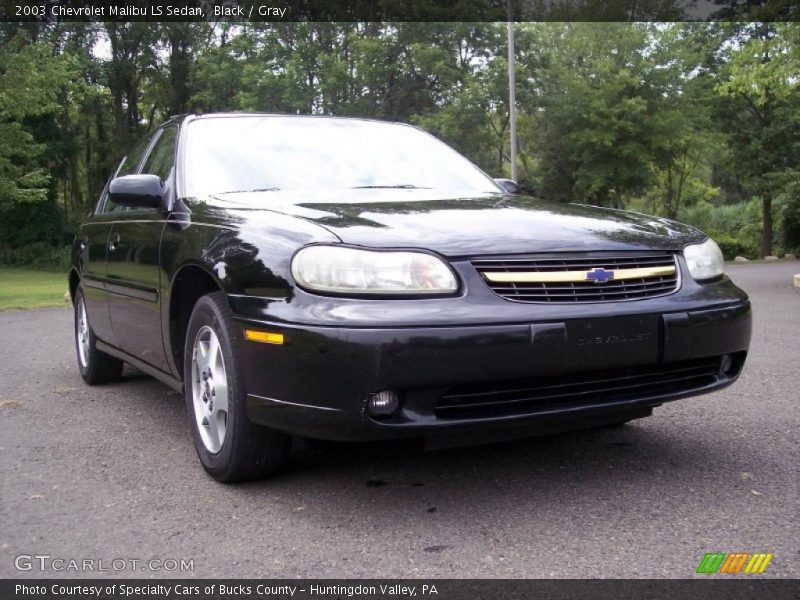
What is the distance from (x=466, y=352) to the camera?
273 centimetres

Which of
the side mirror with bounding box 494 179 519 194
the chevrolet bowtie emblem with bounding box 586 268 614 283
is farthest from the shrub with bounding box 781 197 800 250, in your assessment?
the chevrolet bowtie emblem with bounding box 586 268 614 283

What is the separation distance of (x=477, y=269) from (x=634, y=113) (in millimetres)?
Result: 25505

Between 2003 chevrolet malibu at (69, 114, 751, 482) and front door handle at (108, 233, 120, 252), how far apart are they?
0.72 m

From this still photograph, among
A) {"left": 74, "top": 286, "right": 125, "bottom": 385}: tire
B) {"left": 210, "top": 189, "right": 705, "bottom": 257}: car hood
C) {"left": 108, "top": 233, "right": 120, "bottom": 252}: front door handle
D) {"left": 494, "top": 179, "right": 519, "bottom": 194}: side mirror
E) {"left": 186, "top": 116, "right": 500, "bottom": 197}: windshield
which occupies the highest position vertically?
{"left": 186, "top": 116, "right": 500, "bottom": 197}: windshield

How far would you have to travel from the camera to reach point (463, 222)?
3199mm

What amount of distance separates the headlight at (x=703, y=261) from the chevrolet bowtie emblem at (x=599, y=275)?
0.50 meters

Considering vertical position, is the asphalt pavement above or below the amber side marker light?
below

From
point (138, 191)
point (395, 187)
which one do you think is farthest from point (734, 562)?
point (138, 191)

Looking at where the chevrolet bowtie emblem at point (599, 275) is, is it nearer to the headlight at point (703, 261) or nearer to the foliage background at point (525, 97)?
the headlight at point (703, 261)

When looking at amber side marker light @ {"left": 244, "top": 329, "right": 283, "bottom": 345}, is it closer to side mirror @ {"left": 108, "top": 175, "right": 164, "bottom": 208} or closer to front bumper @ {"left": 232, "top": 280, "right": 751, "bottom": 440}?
front bumper @ {"left": 232, "top": 280, "right": 751, "bottom": 440}

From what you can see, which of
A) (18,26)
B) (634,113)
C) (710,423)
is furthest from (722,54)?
(710,423)

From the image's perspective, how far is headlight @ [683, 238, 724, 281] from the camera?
11.1ft

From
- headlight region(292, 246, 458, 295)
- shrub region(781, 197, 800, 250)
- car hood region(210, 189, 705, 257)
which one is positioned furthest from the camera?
shrub region(781, 197, 800, 250)

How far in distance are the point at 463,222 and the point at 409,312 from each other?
62cm
